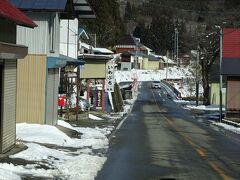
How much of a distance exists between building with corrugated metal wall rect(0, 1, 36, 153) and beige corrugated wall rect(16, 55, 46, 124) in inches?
215

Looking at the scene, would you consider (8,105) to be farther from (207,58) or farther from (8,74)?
(207,58)

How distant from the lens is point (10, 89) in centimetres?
1374

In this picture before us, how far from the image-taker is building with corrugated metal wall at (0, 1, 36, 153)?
485 inches

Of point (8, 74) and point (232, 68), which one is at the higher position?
point (232, 68)

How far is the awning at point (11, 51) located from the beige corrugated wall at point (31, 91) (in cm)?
668

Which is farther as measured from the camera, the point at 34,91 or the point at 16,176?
the point at 34,91

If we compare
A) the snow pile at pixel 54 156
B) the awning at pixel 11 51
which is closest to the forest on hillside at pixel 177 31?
the snow pile at pixel 54 156

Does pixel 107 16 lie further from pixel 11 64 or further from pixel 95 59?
pixel 11 64

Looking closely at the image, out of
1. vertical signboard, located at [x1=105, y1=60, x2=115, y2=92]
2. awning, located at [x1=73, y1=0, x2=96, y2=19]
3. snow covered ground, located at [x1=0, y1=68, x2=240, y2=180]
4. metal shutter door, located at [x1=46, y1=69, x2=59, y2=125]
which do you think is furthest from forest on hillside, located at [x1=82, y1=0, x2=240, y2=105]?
snow covered ground, located at [x1=0, y1=68, x2=240, y2=180]

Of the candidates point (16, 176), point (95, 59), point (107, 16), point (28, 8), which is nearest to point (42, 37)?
point (28, 8)

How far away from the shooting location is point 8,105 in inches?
536

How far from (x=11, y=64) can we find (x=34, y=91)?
6241mm

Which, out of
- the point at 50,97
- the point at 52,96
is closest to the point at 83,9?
the point at 52,96

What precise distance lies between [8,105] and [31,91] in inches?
249
